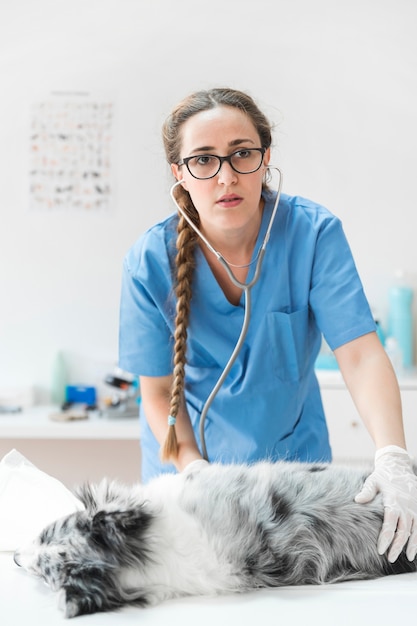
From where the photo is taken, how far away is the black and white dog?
3.26 ft

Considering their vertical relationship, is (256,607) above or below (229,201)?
below

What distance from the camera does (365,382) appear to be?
149 centimetres

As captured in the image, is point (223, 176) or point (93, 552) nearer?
point (93, 552)

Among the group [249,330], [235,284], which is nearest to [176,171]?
[235,284]

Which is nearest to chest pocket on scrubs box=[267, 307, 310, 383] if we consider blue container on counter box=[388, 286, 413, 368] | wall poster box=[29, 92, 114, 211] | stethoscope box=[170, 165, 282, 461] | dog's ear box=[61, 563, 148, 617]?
stethoscope box=[170, 165, 282, 461]

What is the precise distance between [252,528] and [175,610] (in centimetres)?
15

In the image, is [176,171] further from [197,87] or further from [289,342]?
[197,87]

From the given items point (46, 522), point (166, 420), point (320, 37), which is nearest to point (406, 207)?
point (320, 37)

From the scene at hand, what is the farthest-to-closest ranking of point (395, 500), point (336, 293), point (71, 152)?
1. point (71, 152)
2. point (336, 293)
3. point (395, 500)

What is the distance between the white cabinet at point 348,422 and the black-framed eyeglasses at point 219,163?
147cm

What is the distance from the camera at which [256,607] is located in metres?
0.99

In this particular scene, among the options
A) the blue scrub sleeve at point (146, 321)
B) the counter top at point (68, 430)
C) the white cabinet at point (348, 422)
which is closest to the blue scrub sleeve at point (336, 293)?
the blue scrub sleeve at point (146, 321)

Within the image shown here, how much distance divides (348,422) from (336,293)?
4.39 feet

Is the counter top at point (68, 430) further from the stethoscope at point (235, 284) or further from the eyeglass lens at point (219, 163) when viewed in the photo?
the eyeglass lens at point (219, 163)
